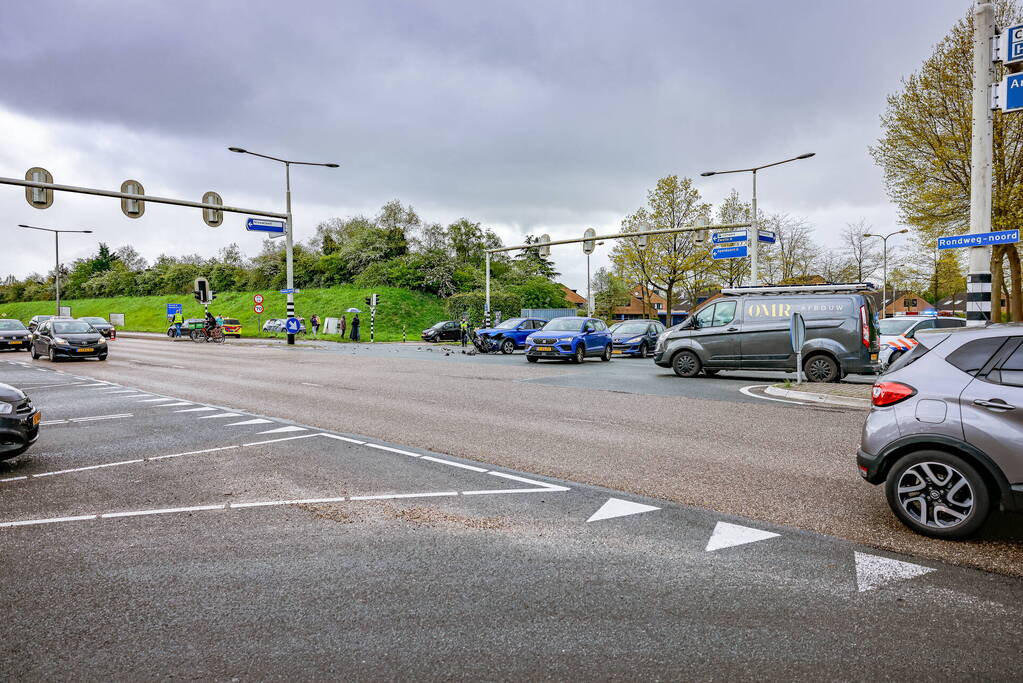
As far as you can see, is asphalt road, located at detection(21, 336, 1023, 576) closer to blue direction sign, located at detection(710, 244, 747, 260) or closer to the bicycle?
blue direction sign, located at detection(710, 244, 747, 260)

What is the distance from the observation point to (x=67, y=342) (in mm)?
22172

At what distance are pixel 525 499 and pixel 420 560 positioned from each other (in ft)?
5.08

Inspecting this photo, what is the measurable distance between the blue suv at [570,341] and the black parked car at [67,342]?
15.3m

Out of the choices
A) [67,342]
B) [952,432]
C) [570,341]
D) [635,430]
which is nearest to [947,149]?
[570,341]

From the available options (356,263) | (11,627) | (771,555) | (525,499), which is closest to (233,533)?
(11,627)

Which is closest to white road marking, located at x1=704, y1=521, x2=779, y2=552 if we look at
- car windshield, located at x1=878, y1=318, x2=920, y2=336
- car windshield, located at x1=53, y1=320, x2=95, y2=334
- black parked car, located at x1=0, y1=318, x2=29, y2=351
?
car windshield, located at x1=878, y1=318, x2=920, y2=336

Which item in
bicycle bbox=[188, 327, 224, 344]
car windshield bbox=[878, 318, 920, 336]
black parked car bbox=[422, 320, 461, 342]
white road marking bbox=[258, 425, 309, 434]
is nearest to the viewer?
white road marking bbox=[258, 425, 309, 434]

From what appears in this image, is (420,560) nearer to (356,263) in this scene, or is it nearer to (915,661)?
(915,661)

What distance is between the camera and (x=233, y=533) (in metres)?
4.61

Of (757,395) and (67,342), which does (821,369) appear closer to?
(757,395)

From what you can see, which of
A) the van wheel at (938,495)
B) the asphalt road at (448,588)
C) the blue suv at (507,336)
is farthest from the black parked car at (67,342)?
the van wheel at (938,495)

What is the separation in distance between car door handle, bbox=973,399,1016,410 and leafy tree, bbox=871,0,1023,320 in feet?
69.6

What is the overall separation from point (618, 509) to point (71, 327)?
981 inches

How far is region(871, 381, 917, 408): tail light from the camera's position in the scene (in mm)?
4597
